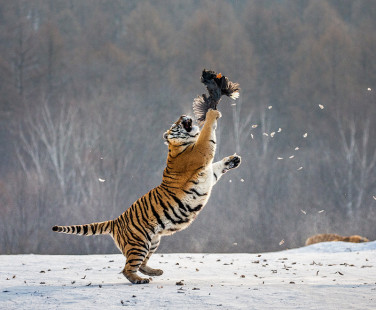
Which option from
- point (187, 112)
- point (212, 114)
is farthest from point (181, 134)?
point (187, 112)

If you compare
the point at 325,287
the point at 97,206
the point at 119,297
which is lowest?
the point at 97,206

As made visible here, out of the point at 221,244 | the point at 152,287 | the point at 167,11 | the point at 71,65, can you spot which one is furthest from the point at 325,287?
the point at 167,11

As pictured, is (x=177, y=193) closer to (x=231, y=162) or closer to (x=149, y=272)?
(x=231, y=162)

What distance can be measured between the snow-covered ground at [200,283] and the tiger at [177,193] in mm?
460

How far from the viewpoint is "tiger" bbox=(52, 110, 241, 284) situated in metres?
6.51

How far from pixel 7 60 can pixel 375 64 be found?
15806mm

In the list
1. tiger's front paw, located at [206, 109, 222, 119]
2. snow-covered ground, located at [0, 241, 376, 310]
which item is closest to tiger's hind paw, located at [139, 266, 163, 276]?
snow-covered ground, located at [0, 241, 376, 310]

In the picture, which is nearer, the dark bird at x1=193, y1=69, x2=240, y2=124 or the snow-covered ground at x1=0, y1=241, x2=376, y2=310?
the snow-covered ground at x1=0, y1=241, x2=376, y2=310

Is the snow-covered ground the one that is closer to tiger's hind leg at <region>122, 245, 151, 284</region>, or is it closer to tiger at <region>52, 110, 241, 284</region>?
tiger's hind leg at <region>122, 245, 151, 284</region>

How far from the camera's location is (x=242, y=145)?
24922mm

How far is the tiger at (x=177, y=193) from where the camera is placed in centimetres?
651

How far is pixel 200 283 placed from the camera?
7.14 metres

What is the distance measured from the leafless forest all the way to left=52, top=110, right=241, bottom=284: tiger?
13.3 metres

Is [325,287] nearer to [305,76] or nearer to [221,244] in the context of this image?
[221,244]
